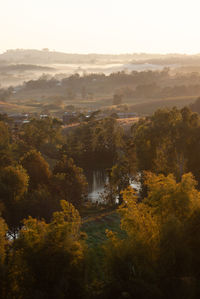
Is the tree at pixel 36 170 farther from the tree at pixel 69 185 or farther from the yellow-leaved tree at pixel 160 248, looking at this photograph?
the yellow-leaved tree at pixel 160 248

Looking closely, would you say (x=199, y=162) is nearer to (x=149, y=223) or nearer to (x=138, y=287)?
(x=149, y=223)

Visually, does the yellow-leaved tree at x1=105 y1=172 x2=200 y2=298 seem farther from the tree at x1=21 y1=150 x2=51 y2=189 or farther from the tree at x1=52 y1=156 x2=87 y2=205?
the tree at x1=21 y1=150 x2=51 y2=189

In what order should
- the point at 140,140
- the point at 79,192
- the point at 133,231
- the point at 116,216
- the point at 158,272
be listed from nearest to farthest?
the point at 158,272
the point at 133,231
the point at 116,216
the point at 79,192
the point at 140,140

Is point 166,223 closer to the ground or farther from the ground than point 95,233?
farther from the ground

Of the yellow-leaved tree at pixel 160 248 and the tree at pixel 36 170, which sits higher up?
the yellow-leaved tree at pixel 160 248

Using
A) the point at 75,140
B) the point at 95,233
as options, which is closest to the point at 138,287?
the point at 95,233

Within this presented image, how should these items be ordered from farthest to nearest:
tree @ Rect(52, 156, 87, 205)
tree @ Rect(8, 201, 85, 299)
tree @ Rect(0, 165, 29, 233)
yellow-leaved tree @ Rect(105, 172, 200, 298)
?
tree @ Rect(52, 156, 87, 205) < tree @ Rect(0, 165, 29, 233) < yellow-leaved tree @ Rect(105, 172, 200, 298) < tree @ Rect(8, 201, 85, 299)

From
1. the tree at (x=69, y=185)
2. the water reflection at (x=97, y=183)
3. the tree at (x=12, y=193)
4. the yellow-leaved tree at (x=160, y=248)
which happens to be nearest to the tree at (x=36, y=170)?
the tree at (x=69, y=185)

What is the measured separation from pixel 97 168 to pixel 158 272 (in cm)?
5262

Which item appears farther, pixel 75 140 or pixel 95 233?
pixel 75 140

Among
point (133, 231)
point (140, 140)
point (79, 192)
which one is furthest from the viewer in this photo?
point (140, 140)

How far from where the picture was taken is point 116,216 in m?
45.1

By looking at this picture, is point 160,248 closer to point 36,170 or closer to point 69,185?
point 69,185

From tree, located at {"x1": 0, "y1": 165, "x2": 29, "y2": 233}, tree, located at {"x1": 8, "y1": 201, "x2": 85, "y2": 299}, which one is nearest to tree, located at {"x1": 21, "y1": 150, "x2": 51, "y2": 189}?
tree, located at {"x1": 0, "y1": 165, "x2": 29, "y2": 233}
